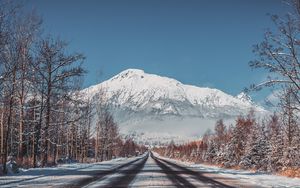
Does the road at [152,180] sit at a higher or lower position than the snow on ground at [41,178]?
lower

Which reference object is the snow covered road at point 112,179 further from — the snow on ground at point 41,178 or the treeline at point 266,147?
the treeline at point 266,147

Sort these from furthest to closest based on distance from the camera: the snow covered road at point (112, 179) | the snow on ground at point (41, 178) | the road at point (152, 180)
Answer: the road at point (152, 180) → the snow covered road at point (112, 179) → the snow on ground at point (41, 178)

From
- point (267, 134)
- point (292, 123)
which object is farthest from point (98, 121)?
point (292, 123)

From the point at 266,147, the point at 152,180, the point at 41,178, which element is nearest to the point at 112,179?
the point at 152,180

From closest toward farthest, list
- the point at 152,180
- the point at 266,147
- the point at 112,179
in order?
the point at 152,180 → the point at 112,179 → the point at 266,147

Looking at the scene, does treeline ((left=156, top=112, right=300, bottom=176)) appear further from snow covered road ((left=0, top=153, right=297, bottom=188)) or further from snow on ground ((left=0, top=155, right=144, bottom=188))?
snow on ground ((left=0, top=155, right=144, bottom=188))

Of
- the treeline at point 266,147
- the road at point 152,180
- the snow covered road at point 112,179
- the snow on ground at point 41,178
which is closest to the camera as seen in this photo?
the snow on ground at point 41,178

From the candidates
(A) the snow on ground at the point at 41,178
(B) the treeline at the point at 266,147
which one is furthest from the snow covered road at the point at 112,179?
(B) the treeline at the point at 266,147

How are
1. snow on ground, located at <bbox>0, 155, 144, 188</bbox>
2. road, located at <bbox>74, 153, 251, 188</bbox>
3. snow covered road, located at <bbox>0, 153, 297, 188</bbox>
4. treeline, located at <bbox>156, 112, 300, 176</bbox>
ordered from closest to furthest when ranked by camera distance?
1. snow on ground, located at <bbox>0, 155, 144, 188</bbox>
2. snow covered road, located at <bbox>0, 153, 297, 188</bbox>
3. road, located at <bbox>74, 153, 251, 188</bbox>
4. treeline, located at <bbox>156, 112, 300, 176</bbox>

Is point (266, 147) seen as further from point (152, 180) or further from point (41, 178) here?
point (41, 178)

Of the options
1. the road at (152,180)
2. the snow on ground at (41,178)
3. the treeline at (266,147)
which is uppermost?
the treeline at (266,147)

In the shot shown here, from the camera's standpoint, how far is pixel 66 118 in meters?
55.7

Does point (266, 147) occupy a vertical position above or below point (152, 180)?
above

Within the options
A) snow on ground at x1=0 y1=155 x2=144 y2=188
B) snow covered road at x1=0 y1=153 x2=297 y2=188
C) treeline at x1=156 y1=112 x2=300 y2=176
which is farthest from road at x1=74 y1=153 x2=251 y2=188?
treeline at x1=156 y1=112 x2=300 y2=176
